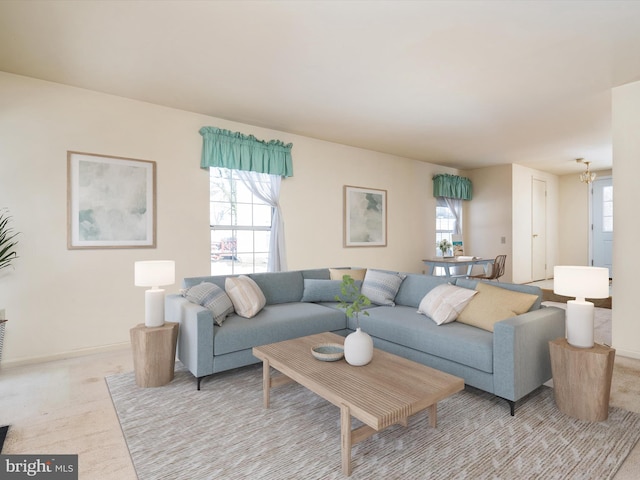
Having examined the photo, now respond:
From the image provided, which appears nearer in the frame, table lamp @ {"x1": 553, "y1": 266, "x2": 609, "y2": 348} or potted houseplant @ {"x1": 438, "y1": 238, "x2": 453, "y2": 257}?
table lamp @ {"x1": 553, "y1": 266, "x2": 609, "y2": 348}

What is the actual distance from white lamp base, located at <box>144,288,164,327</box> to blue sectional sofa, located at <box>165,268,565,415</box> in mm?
171

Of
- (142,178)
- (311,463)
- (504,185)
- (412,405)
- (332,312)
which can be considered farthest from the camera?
(504,185)

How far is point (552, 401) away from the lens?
2.43m

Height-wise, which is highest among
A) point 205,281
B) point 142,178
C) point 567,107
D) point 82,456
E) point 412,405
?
point 567,107

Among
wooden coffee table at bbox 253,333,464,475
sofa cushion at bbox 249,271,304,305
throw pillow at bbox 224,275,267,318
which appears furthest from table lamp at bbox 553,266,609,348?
sofa cushion at bbox 249,271,304,305

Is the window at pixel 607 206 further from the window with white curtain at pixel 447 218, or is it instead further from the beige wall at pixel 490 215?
the window with white curtain at pixel 447 218

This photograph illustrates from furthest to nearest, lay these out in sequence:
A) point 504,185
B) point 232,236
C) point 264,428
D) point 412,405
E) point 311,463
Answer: point 504,185
point 232,236
point 264,428
point 311,463
point 412,405

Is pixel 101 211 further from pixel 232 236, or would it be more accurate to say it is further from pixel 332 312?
pixel 332 312

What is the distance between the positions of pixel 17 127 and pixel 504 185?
7715 millimetres

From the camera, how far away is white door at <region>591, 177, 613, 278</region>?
762 cm

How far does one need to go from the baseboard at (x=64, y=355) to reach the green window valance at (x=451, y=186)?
597cm

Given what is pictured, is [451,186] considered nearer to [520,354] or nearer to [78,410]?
[520,354]

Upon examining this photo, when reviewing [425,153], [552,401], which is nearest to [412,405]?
[552,401]
